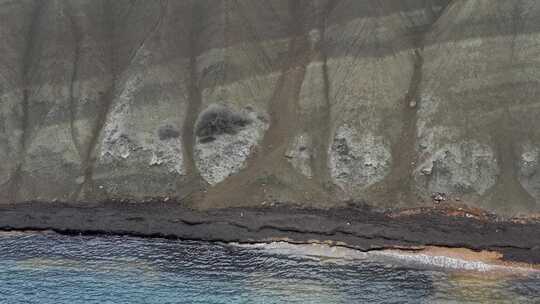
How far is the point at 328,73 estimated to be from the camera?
39.1m

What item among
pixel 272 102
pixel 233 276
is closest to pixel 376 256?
pixel 233 276

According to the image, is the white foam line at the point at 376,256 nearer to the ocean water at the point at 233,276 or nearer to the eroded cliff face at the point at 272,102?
the ocean water at the point at 233,276

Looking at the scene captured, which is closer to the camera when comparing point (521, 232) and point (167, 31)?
point (521, 232)

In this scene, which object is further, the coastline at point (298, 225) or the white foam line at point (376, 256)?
the coastline at point (298, 225)

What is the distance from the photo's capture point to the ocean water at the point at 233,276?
102ft

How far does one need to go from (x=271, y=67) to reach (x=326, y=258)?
12.8 metres

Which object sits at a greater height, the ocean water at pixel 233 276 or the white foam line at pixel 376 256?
the white foam line at pixel 376 256

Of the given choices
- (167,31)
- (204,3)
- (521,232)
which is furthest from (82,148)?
(521,232)

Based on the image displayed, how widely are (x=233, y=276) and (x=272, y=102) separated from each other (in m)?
11.2

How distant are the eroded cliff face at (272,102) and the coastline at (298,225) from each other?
78 centimetres

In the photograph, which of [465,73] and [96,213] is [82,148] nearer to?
[96,213]

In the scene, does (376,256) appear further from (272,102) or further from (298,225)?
(272,102)

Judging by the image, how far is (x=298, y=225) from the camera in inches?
1390

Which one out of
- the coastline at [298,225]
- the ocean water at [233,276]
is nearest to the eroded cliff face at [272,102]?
the coastline at [298,225]
